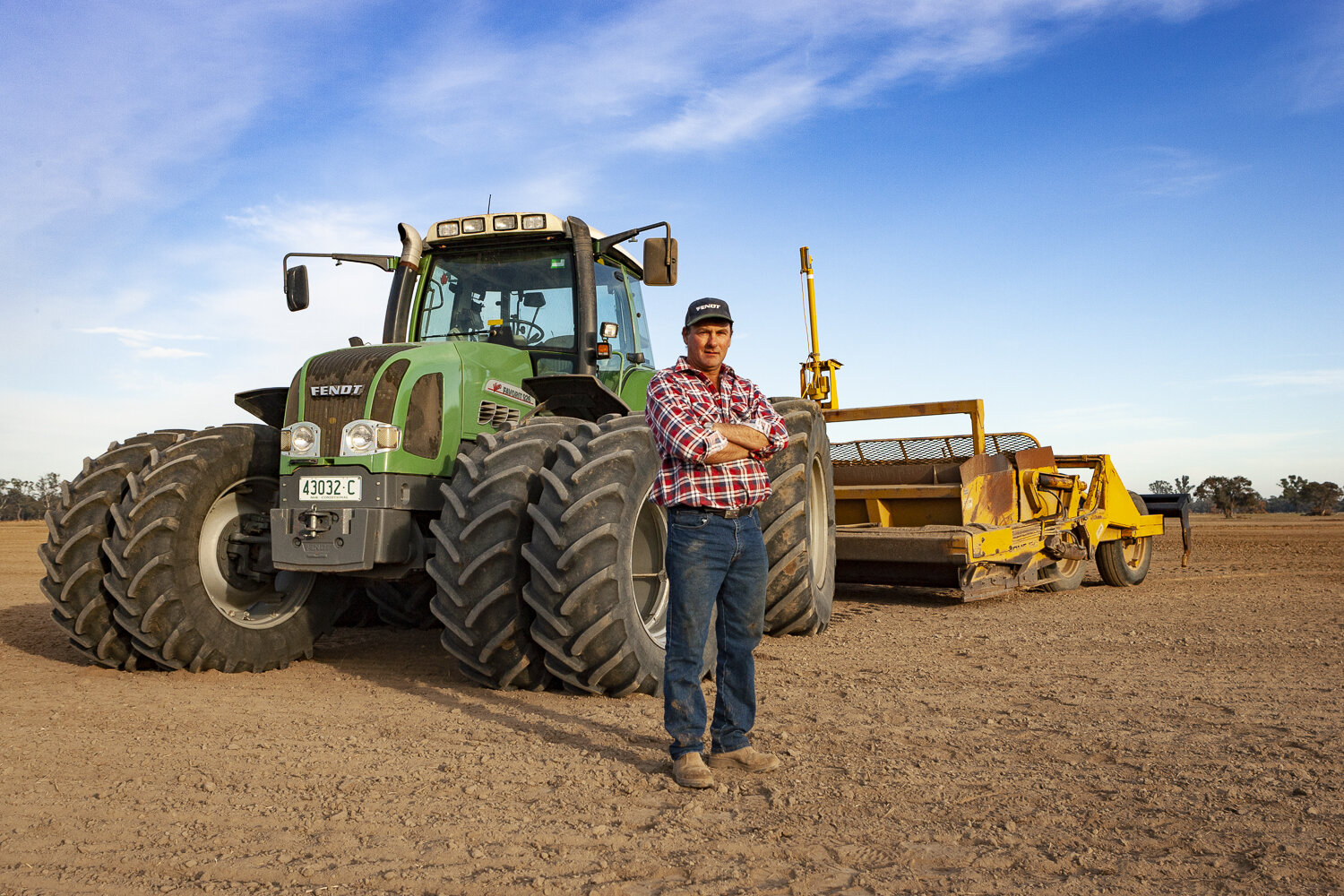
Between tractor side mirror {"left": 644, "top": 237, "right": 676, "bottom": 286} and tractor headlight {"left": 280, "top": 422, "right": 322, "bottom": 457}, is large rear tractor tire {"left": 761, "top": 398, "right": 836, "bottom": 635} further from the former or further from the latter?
tractor headlight {"left": 280, "top": 422, "right": 322, "bottom": 457}

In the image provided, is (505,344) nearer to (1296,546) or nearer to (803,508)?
(803,508)

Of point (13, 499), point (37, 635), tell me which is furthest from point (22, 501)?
point (37, 635)

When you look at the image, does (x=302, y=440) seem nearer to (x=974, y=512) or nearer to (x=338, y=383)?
(x=338, y=383)

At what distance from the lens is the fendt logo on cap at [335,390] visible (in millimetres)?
5227

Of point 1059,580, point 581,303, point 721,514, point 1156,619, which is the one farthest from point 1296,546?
point 721,514

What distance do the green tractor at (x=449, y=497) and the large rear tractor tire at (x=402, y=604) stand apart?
1.08m

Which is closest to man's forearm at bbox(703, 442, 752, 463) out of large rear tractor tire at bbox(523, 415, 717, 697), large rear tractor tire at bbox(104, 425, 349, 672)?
large rear tractor tire at bbox(523, 415, 717, 697)

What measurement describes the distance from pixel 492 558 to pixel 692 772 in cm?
149

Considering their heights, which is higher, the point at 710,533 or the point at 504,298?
the point at 504,298

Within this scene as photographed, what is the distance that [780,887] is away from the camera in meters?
2.67

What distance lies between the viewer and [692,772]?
3514 millimetres

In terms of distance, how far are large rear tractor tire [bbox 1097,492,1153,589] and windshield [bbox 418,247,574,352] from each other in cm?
717

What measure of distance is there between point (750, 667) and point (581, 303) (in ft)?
9.81

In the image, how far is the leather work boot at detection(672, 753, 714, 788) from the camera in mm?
3494
